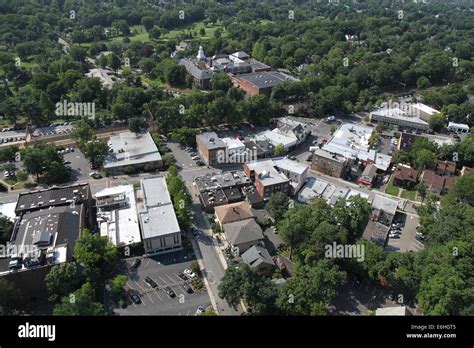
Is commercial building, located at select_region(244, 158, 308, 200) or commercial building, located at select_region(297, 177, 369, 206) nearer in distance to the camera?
commercial building, located at select_region(244, 158, 308, 200)

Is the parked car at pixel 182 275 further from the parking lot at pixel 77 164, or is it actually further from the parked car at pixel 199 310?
the parking lot at pixel 77 164

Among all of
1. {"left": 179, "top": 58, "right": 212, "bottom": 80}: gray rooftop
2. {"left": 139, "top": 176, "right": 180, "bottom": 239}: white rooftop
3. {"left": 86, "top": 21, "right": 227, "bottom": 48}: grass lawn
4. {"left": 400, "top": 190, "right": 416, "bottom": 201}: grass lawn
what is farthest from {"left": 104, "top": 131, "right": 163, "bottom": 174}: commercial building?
{"left": 86, "top": 21, "right": 227, "bottom": 48}: grass lawn

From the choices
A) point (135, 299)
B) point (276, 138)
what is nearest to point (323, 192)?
point (276, 138)

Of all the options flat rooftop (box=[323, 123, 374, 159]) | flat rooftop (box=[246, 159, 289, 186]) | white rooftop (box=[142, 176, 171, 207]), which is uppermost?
flat rooftop (box=[323, 123, 374, 159])

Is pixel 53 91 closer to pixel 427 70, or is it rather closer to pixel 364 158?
pixel 364 158

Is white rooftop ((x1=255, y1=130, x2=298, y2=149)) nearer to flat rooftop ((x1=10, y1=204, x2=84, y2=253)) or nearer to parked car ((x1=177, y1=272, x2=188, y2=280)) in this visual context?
parked car ((x1=177, y1=272, x2=188, y2=280))

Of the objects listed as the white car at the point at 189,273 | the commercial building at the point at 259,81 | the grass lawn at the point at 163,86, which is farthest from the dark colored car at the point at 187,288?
the grass lawn at the point at 163,86

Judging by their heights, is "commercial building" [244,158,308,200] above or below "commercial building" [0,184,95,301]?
above
